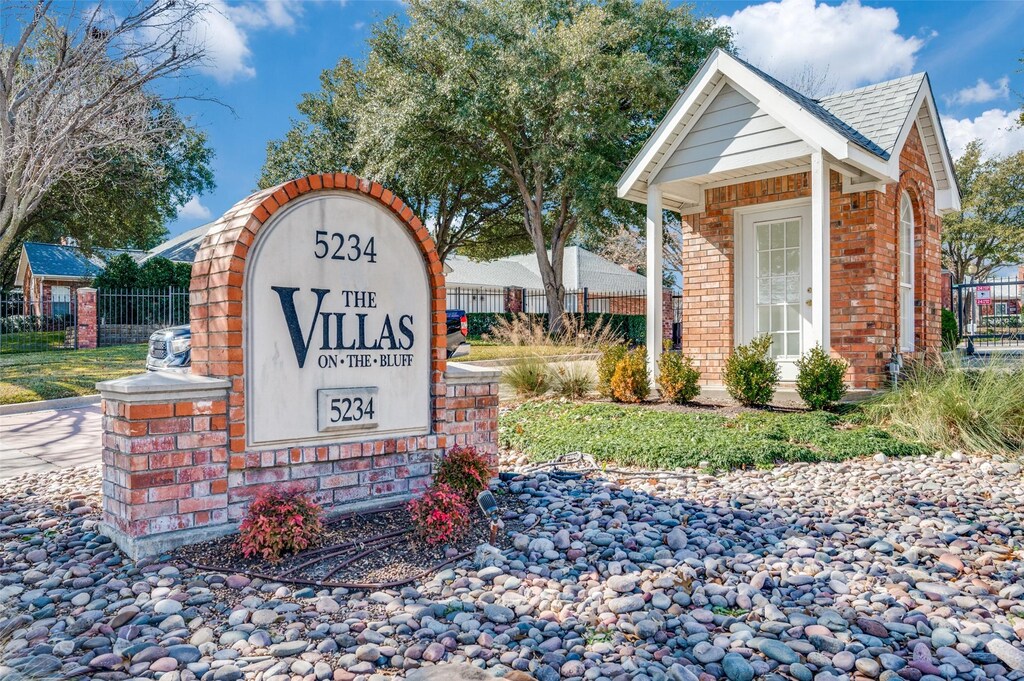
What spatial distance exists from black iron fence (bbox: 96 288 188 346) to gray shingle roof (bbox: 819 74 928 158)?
16751 mm

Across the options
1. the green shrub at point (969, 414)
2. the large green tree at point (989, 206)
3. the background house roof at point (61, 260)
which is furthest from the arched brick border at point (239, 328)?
the large green tree at point (989, 206)

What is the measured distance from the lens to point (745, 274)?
Answer: 8.39 meters

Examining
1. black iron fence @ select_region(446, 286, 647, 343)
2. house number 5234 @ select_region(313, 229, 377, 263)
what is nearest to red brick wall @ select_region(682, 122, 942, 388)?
house number 5234 @ select_region(313, 229, 377, 263)

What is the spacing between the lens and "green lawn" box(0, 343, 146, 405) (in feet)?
32.8

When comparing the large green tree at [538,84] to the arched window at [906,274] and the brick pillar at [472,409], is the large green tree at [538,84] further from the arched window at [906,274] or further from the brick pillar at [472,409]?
the brick pillar at [472,409]

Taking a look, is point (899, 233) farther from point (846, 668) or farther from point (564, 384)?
point (846, 668)

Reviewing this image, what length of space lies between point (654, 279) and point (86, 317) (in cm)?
1556

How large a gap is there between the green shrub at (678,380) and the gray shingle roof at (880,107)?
10.2ft

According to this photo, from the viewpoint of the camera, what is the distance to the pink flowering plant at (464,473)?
369cm

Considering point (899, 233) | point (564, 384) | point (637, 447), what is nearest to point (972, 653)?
point (637, 447)

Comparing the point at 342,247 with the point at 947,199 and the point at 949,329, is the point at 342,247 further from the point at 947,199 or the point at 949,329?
the point at 949,329

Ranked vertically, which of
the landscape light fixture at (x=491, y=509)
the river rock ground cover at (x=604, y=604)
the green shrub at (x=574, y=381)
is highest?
the green shrub at (x=574, y=381)

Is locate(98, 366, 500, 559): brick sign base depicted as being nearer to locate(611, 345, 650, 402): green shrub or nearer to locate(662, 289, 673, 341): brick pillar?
locate(611, 345, 650, 402): green shrub

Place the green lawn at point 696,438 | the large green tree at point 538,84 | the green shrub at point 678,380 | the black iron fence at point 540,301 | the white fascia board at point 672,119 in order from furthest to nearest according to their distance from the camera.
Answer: the black iron fence at point 540,301
the large green tree at point 538,84
the white fascia board at point 672,119
the green shrub at point 678,380
the green lawn at point 696,438
